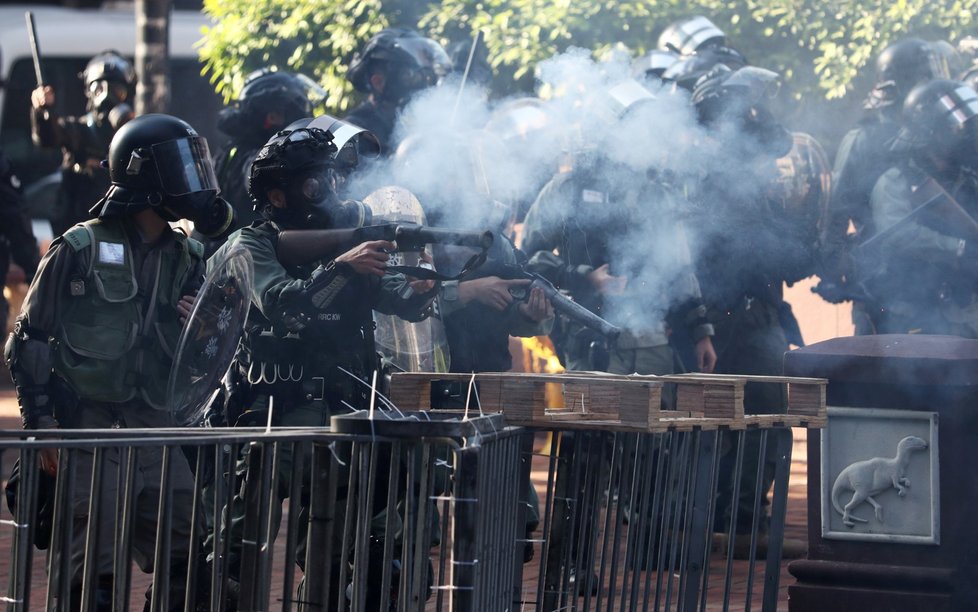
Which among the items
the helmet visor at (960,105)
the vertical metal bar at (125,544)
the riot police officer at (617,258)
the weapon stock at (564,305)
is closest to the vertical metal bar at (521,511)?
the vertical metal bar at (125,544)

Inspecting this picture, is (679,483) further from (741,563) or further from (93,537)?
(741,563)

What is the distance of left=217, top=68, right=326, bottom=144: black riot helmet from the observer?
813cm

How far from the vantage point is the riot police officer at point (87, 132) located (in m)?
10.9

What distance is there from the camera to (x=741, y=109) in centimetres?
812

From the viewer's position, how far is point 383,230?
5.54 meters

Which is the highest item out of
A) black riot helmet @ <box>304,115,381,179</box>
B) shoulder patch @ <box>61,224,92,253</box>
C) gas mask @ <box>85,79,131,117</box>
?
gas mask @ <box>85,79,131,117</box>

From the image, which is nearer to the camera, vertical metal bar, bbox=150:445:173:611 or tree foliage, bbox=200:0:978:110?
vertical metal bar, bbox=150:445:173:611

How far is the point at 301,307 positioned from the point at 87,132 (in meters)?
5.95

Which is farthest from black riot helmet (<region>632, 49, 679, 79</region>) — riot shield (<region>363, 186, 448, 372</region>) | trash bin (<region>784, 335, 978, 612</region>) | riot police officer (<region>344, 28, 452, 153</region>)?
trash bin (<region>784, 335, 978, 612</region>)

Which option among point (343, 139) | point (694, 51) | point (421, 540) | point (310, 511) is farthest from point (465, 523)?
point (694, 51)

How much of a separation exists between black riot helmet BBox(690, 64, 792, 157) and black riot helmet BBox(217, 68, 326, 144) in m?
1.87

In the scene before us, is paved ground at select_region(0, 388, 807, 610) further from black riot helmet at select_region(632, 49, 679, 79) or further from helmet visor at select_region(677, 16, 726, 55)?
helmet visor at select_region(677, 16, 726, 55)

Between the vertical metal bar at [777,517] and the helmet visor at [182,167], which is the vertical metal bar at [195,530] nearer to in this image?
the helmet visor at [182,167]

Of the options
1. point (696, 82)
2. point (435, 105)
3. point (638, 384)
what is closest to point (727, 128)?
point (696, 82)
